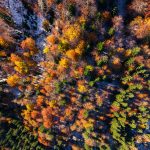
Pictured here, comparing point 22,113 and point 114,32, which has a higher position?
point 114,32

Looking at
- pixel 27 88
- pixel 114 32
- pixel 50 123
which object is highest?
pixel 114 32

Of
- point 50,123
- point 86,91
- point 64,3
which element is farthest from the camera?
point 50,123

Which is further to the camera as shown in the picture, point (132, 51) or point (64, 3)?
point (132, 51)

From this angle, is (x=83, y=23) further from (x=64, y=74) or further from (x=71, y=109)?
(x=71, y=109)

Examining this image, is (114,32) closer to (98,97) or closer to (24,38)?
(98,97)

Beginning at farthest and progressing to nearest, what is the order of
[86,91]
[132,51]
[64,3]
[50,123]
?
[50,123] → [86,91] → [132,51] → [64,3]

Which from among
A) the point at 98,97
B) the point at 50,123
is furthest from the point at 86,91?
the point at 50,123
